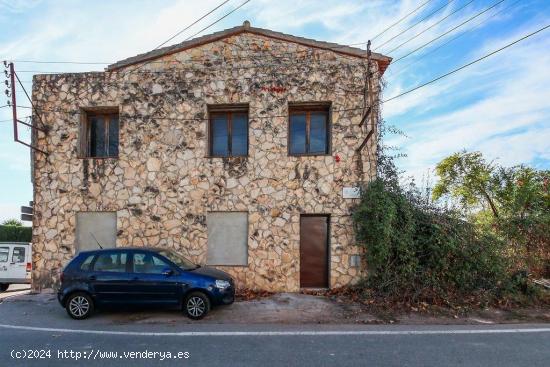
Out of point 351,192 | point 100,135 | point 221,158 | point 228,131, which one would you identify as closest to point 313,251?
point 351,192

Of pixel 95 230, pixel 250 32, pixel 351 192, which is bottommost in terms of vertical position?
pixel 95 230

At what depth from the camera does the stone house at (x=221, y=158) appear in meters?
A: 11.0

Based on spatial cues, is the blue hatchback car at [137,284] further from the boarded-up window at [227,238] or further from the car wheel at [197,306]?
the boarded-up window at [227,238]

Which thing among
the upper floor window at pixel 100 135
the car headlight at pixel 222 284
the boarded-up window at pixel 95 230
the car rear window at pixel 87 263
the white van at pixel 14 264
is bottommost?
the white van at pixel 14 264

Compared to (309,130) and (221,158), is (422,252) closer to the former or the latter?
(309,130)

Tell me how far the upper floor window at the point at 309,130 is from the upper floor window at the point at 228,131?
1.43 meters

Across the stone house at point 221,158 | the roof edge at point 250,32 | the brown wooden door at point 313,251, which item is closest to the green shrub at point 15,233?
the stone house at point 221,158

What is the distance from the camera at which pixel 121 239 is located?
37.2 feet

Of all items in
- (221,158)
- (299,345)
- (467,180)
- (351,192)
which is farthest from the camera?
(467,180)

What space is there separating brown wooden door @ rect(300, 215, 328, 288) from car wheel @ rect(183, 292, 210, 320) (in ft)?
12.0

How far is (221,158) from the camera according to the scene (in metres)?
11.3

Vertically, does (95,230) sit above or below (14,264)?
above

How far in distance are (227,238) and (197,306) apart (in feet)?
10.6

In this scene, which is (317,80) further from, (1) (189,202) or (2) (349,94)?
(1) (189,202)
